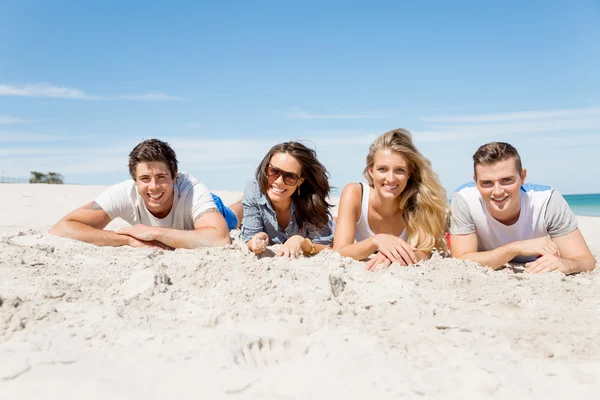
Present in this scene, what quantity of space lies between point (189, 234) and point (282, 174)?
101 centimetres

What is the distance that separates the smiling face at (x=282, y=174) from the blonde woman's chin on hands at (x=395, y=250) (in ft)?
3.56

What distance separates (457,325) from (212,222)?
8.89 ft

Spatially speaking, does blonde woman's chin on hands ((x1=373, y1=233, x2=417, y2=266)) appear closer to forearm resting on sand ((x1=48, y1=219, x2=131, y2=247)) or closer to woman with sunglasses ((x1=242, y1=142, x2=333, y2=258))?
woman with sunglasses ((x1=242, y1=142, x2=333, y2=258))

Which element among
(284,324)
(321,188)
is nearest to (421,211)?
(321,188)

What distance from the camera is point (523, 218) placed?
4.32 metres

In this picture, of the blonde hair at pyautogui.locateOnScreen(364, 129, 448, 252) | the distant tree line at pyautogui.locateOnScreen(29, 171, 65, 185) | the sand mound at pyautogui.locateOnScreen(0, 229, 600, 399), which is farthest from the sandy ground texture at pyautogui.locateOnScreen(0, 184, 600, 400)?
the distant tree line at pyautogui.locateOnScreen(29, 171, 65, 185)

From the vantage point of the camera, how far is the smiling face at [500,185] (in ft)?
13.3

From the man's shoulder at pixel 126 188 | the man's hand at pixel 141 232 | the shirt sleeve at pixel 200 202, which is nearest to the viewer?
the man's hand at pixel 141 232

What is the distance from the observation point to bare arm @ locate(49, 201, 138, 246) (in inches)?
184

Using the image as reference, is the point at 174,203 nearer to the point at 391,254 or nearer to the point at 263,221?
the point at 263,221

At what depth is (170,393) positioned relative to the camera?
2008 millimetres

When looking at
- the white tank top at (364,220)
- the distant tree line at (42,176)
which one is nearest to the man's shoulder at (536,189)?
the white tank top at (364,220)

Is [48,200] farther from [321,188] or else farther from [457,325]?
[457,325]

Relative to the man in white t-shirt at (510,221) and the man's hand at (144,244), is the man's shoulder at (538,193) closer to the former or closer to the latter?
the man in white t-shirt at (510,221)
